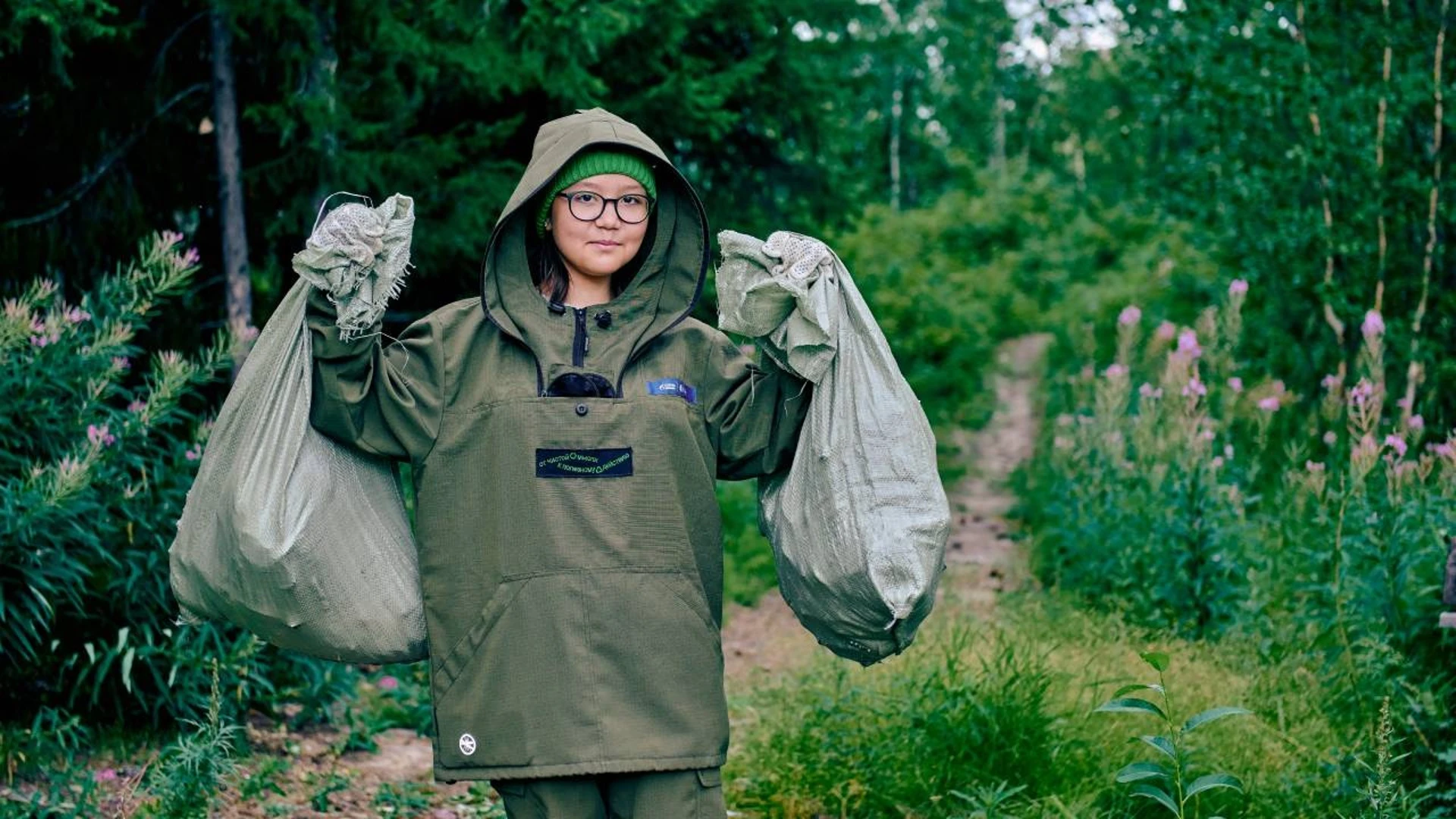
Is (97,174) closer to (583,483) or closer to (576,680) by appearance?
(583,483)

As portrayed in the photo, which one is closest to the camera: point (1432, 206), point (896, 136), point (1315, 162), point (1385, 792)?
point (1385, 792)

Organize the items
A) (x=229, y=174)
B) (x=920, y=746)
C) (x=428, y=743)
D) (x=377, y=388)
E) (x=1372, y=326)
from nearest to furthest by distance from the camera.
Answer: (x=377, y=388)
(x=920, y=746)
(x=428, y=743)
(x=1372, y=326)
(x=229, y=174)

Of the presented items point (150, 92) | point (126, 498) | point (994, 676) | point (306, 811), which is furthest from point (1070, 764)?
point (150, 92)

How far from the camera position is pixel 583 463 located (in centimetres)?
272

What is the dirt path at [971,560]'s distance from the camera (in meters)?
6.48

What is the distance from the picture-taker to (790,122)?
869 cm

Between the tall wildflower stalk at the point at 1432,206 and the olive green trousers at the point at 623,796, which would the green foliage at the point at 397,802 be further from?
the tall wildflower stalk at the point at 1432,206

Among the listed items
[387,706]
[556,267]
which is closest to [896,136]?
[387,706]

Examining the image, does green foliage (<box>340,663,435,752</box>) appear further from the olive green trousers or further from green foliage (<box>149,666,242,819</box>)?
the olive green trousers

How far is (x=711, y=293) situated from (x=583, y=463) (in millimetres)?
5018

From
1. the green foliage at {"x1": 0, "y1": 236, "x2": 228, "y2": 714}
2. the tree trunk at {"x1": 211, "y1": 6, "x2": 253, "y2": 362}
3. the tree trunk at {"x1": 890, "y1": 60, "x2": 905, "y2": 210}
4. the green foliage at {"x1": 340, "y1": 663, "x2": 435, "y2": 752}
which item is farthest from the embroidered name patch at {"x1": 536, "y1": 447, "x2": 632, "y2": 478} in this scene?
the tree trunk at {"x1": 890, "y1": 60, "x2": 905, "y2": 210}

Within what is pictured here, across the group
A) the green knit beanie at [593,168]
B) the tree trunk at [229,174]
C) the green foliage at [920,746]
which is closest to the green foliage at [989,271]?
the tree trunk at [229,174]

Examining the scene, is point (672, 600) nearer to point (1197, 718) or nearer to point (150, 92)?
point (1197, 718)

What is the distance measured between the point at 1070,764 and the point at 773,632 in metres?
3.02
